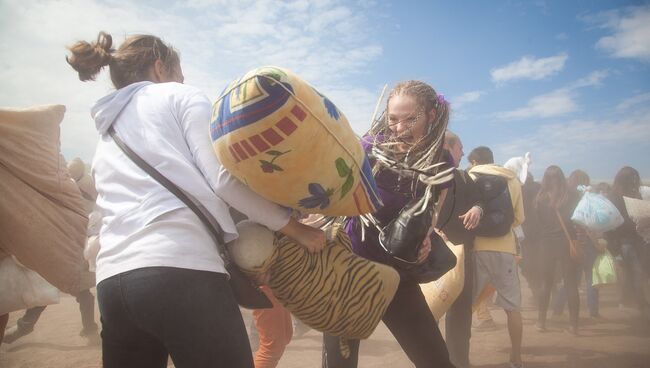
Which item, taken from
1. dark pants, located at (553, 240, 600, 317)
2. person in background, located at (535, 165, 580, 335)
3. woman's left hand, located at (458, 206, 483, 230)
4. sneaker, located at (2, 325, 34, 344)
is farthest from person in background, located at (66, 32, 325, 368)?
dark pants, located at (553, 240, 600, 317)

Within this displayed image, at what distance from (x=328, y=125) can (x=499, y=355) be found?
14.8 feet

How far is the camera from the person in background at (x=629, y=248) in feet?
18.4

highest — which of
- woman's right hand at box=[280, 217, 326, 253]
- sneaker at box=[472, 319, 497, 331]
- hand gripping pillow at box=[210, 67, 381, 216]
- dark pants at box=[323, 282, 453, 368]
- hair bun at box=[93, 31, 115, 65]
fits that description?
hair bun at box=[93, 31, 115, 65]

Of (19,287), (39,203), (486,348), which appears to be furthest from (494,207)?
(19,287)

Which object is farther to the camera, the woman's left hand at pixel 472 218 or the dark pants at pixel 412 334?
the woman's left hand at pixel 472 218

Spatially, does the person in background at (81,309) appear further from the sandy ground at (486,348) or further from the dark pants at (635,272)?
the dark pants at (635,272)

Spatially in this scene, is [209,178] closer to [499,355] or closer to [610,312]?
[499,355]

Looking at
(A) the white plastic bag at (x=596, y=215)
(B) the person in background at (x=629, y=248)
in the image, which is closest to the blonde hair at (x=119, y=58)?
(A) the white plastic bag at (x=596, y=215)

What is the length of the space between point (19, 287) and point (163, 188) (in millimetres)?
1616

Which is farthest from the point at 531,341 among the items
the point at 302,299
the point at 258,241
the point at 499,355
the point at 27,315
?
the point at 27,315

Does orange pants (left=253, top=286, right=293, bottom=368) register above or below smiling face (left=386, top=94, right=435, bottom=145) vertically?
below

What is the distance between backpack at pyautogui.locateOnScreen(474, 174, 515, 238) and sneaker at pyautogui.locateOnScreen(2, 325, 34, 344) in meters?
5.36

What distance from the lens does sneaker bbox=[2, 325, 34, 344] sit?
4270mm

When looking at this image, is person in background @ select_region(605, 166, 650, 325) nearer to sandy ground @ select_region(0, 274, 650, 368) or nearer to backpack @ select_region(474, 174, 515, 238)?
sandy ground @ select_region(0, 274, 650, 368)
